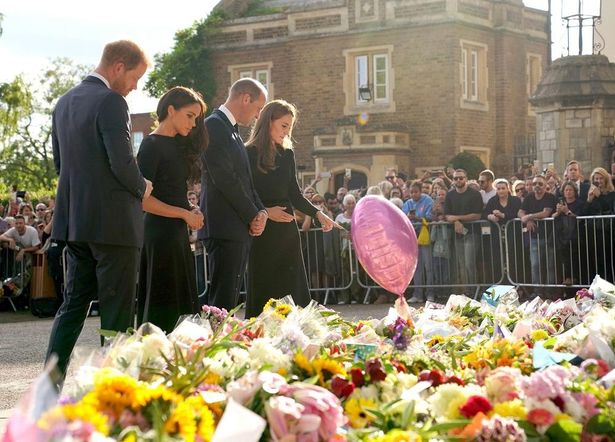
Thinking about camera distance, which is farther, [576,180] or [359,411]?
[576,180]

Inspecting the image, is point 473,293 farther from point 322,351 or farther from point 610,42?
point 610,42

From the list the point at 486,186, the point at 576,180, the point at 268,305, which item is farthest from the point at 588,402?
the point at 486,186

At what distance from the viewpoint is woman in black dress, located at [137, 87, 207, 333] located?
6.69m

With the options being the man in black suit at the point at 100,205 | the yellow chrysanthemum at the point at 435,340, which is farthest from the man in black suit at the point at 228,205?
the yellow chrysanthemum at the point at 435,340

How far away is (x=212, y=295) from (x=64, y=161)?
1548 millimetres

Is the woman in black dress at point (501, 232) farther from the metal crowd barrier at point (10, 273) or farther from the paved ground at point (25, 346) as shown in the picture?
the metal crowd barrier at point (10, 273)

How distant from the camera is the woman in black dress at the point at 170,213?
6688mm

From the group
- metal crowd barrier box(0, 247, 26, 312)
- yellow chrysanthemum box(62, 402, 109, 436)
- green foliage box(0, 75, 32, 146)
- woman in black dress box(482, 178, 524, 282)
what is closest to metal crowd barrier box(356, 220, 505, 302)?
woman in black dress box(482, 178, 524, 282)

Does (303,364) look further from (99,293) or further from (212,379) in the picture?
(99,293)

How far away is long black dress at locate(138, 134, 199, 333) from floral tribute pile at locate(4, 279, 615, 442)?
215 centimetres

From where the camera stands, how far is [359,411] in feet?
10.9

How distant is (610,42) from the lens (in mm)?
36688

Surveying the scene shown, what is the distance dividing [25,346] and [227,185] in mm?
4503

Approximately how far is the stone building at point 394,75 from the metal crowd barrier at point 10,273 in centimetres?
1943
